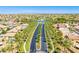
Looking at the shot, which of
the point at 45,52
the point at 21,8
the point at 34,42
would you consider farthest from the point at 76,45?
the point at 21,8

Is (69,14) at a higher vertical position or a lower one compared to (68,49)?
higher

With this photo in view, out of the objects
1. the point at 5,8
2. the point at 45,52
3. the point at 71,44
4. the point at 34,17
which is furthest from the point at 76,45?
the point at 5,8

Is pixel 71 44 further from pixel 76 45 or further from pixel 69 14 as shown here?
pixel 69 14

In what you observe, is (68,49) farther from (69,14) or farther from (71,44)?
(69,14)

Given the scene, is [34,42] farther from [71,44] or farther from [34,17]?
[71,44]
